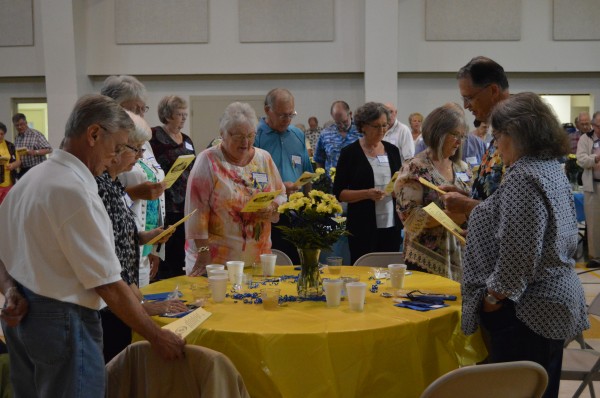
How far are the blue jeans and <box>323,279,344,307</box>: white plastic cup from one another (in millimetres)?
1070

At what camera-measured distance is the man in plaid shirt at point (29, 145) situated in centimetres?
1048

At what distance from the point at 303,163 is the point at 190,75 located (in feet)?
25.2

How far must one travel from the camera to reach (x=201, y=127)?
12.5 metres

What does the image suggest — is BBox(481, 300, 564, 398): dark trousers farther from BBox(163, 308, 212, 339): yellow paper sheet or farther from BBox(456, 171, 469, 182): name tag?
BBox(456, 171, 469, 182): name tag

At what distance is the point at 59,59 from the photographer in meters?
12.1

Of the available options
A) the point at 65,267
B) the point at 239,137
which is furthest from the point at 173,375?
the point at 239,137

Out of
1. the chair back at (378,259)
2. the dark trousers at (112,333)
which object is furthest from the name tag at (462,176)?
the dark trousers at (112,333)

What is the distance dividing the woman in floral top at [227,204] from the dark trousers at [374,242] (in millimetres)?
1417

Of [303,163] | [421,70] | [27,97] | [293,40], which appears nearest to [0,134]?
[27,97]

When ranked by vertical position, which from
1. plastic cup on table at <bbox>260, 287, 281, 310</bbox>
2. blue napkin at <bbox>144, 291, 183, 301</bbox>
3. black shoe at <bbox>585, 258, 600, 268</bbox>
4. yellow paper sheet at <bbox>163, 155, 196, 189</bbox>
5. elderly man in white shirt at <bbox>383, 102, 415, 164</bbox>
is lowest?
black shoe at <bbox>585, 258, 600, 268</bbox>

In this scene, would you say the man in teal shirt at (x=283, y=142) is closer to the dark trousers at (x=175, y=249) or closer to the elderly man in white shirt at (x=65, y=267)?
the dark trousers at (x=175, y=249)

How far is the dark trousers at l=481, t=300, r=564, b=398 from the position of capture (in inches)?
91.6

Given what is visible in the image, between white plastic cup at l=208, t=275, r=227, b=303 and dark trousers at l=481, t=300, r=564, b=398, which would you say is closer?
dark trousers at l=481, t=300, r=564, b=398

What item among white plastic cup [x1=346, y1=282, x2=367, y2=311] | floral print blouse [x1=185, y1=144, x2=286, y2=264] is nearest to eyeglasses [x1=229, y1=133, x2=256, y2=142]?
floral print blouse [x1=185, y1=144, x2=286, y2=264]
